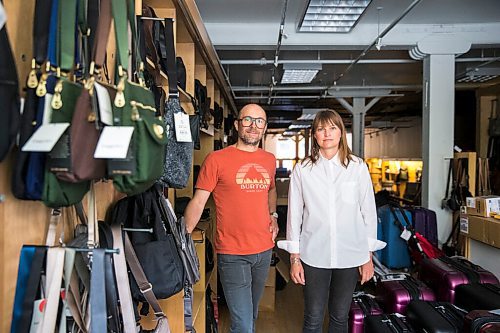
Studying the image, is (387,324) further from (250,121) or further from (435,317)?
(250,121)

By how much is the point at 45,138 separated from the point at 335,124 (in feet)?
5.62

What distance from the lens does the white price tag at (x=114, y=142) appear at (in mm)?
904

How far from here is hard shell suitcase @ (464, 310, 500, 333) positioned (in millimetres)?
2086

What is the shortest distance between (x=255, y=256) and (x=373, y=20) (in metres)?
3.48

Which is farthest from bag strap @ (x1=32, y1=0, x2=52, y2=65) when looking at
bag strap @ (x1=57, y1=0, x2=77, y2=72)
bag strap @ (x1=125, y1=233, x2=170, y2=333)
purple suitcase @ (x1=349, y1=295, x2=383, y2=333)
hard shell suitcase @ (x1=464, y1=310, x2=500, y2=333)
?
purple suitcase @ (x1=349, y1=295, x2=383, y2=333)

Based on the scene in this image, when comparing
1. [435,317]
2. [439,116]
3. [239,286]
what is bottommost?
[435,317]

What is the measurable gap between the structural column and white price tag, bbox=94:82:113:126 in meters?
4.68

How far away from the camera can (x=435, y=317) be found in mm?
2463

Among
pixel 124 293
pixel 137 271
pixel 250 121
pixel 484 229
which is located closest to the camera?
pixel 124 293

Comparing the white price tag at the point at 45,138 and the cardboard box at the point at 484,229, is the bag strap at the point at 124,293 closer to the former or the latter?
the white price tag at the point at 45,138

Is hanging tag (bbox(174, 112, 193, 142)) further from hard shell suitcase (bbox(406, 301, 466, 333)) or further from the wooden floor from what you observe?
the wooden floor

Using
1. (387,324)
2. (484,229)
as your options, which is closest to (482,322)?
(387,324)

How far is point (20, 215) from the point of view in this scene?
3.26 ft

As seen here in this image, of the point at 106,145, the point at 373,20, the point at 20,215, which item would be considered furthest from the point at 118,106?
the point at 373,20
